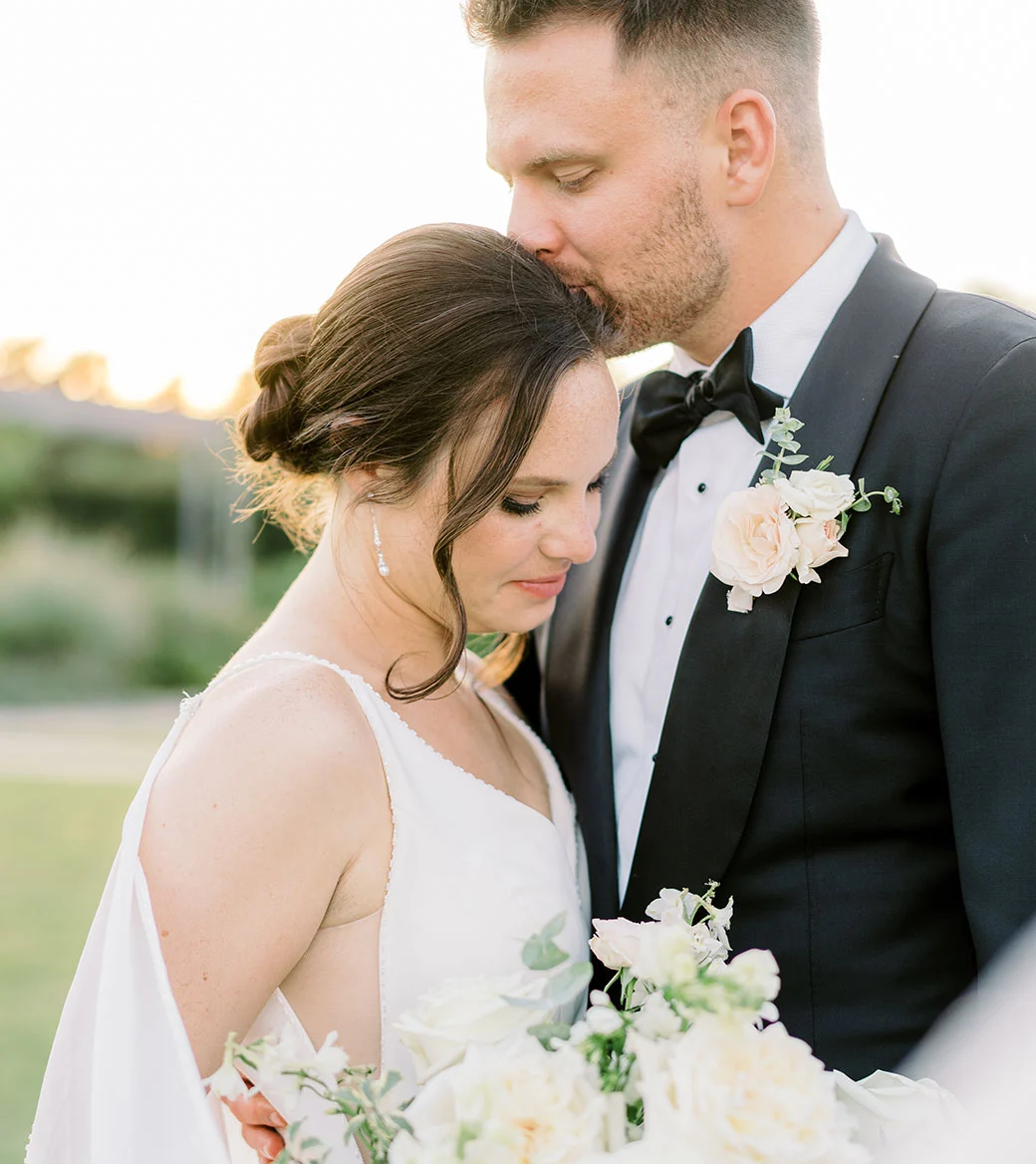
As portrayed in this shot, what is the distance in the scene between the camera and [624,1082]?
1.38 meters

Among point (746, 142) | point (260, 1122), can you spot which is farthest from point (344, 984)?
point (746, 142)

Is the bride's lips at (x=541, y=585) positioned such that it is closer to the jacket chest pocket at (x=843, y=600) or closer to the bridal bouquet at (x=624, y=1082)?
the jacket chest pocket at (x=843, y=600)

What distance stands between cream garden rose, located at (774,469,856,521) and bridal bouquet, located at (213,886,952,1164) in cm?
90

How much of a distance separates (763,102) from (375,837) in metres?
1.75

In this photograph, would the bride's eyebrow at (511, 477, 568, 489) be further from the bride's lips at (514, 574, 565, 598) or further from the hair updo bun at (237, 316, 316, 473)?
the hair updo bun at (237, 316, 316, 473)

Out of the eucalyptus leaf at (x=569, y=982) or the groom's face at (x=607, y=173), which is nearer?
the eucalyptus leaf at (x=569, y=982)

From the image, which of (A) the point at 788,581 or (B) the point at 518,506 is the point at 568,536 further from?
(A) the point at 788,581

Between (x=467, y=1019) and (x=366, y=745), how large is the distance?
0.72 m

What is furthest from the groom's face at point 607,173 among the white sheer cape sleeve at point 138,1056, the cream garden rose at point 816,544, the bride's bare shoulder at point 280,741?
the white sheer cape sleeve at point 138,1056

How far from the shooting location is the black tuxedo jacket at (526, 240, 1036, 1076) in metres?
2.03

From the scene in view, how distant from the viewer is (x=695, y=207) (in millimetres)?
2656

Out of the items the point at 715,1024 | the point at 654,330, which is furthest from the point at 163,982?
the point at 654,330

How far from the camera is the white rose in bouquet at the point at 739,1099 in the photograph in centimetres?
125

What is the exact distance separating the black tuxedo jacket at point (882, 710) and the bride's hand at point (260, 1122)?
2.76 feet
